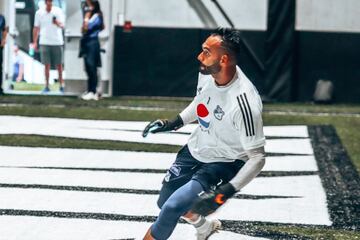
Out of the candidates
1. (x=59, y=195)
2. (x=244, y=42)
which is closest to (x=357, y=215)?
(x=59, y=195)

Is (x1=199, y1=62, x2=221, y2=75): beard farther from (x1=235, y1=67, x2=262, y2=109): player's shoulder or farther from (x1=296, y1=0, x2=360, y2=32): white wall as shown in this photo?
(x1=296, y1=0, x2=360, y2=32): white wall

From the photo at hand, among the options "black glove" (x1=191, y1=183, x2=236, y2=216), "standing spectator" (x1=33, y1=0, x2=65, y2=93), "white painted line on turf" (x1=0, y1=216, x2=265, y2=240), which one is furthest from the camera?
"standing spectator" (x1=33, y1=0, x2=65, y2=93)

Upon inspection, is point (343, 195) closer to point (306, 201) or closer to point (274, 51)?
point (306, 201)

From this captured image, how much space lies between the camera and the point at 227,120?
5.87 m

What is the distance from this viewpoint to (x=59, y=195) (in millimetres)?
8359

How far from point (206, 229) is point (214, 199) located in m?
0.87

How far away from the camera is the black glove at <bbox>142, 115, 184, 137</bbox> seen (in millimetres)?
6229

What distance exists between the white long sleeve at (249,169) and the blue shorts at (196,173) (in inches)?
11.1

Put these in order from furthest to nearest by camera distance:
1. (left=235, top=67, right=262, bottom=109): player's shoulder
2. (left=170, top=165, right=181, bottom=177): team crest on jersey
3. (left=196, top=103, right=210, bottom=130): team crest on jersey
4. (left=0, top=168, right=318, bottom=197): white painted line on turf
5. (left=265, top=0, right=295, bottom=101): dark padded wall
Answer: (left=265, top=0, right=295, bottom=101): dark padded wall
(left=0, top=168, right=318, bottom=197): white painted line on turf
(left=170, top=165, right=181, bottom=177): team crest on jersey
(left=196, top=103, right=210, bottom=130): team crest on jersey
(left=235, top=67, right=262, bottom=109): player's shoulder

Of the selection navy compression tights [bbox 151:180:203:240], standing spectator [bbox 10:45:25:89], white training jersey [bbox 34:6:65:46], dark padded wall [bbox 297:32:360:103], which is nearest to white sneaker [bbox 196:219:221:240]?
navy compression tights [bbox 151:180:203:240]

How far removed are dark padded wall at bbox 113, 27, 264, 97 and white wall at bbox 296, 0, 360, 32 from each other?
0.87 meters

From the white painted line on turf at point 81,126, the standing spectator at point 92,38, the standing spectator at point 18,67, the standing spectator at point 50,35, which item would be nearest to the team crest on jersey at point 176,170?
the white painted line on turf at point 81,126

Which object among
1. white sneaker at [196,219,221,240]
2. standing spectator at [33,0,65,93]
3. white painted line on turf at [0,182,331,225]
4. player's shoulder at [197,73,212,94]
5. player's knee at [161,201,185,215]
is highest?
player's shoulder at [197,73,212,94]

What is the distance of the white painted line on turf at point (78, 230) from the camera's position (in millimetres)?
6734
